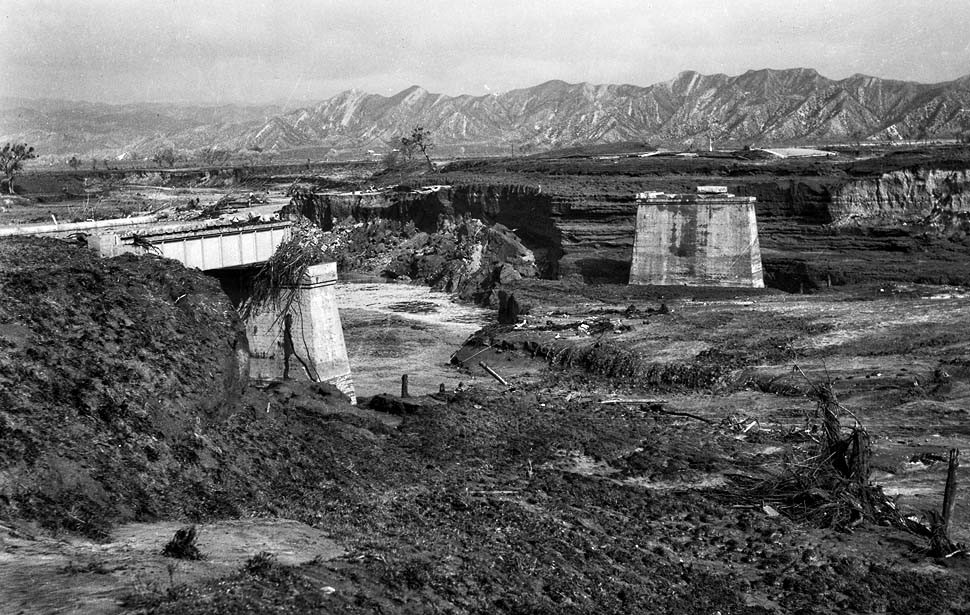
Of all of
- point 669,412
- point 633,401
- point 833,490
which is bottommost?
point 633,401

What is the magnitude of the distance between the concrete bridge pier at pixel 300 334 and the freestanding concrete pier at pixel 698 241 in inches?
1069

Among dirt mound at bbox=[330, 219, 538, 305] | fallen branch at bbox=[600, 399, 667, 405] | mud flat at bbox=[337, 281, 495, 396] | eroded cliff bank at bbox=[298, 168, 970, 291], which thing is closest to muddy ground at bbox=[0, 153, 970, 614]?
fallen branch at bbox=[600, 399, 667, 405]

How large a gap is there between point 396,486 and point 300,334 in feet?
23.4

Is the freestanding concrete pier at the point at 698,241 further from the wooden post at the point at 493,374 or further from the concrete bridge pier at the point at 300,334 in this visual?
the concrete bridge pier at the point at 300,334

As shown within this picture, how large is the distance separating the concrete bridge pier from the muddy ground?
4.25ft

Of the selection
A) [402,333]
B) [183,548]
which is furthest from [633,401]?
[183,548]

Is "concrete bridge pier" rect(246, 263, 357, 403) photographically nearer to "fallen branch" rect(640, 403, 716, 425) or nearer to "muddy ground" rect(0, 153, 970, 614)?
"muddy ground" rect(0, 153, 970, 614)

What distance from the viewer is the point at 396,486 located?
53.7 ft

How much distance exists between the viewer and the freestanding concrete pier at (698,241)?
46031 millimetres

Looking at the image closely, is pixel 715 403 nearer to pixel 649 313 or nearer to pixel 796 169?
pixel 649 313

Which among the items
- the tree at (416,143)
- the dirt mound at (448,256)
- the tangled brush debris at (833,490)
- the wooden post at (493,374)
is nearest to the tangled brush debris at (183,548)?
the tangled brush debris at (833,490)

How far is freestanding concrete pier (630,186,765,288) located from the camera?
4603 centimetres

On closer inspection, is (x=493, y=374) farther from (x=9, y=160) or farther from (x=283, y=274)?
(x=9, y=160)

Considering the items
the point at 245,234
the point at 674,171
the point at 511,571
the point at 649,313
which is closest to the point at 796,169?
the point at 674,171
